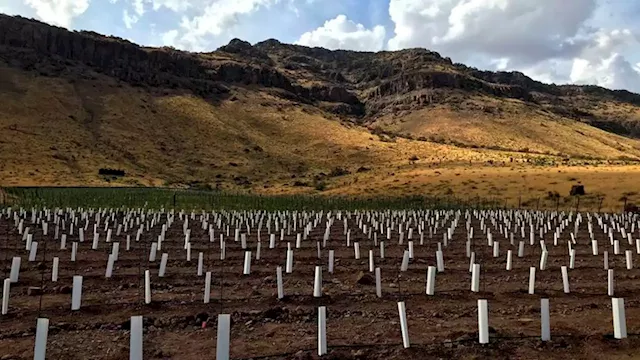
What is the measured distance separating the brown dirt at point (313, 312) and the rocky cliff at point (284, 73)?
244 ft

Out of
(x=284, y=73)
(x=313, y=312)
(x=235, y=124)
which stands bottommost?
(x=313, y=312)

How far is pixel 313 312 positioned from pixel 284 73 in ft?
407

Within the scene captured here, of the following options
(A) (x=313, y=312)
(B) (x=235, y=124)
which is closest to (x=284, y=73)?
(B) (x=235, y=124)

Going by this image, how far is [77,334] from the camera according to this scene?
21.5ft

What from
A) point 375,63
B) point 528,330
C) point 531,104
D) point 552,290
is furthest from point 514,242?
point 375,63

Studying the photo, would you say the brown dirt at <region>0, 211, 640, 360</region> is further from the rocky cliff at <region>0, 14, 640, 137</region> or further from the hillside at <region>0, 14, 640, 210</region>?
the rocky cliff at <region>0, 14, 640, 137</region>

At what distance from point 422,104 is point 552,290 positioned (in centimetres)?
9978

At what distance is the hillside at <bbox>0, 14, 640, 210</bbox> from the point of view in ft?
184

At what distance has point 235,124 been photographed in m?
77.4

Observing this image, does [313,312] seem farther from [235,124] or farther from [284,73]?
[284,73]

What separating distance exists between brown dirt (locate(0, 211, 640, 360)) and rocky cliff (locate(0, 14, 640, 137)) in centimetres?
7434

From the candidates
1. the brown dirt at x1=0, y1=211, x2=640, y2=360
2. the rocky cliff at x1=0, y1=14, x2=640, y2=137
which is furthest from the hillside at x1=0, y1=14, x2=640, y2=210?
the brown dirt at x1=0, y1=211, x2=640, y2=360

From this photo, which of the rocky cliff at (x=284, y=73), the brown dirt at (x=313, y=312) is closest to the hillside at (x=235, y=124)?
the rocky cliff at (x=284, y=73)

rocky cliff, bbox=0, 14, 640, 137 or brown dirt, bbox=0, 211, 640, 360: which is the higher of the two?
rocky cliff, bbox=0, 14, 640, 137
